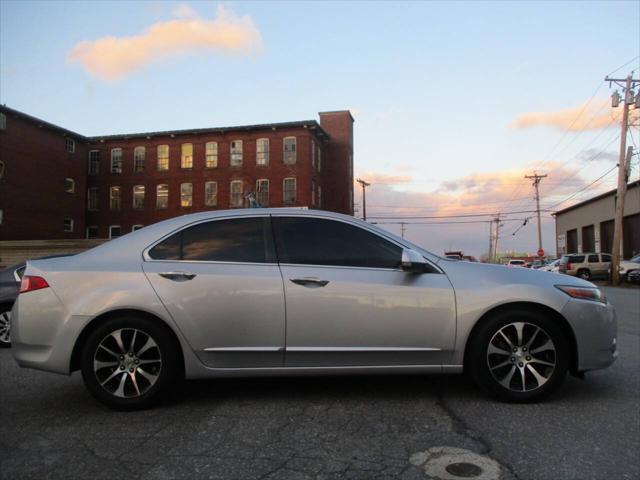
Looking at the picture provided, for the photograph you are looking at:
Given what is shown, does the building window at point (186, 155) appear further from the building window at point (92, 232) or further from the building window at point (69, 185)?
the building window at point (92, 232)

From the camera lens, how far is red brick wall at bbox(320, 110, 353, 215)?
56.2m

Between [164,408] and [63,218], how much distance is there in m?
49.5

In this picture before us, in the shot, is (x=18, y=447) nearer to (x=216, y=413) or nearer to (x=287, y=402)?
(x=216, y=413)

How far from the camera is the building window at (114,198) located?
174 ft

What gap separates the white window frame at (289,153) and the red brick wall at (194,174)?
0.25m

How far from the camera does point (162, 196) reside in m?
52.0

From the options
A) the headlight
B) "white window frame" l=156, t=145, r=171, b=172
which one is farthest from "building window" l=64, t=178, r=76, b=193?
the headlight

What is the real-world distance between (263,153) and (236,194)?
177 inches

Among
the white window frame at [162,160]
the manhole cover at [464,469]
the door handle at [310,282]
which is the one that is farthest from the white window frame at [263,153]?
the manhole cover at [464,469]

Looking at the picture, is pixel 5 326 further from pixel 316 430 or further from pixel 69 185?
pixel 69 185

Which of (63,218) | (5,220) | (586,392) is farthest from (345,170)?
(586,392)

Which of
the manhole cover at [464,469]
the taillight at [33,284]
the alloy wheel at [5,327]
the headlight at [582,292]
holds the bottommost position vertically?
the manhole cover at [464,469]

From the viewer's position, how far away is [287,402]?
14.0 ft

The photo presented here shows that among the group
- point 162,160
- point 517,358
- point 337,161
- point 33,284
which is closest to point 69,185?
point 162,160
